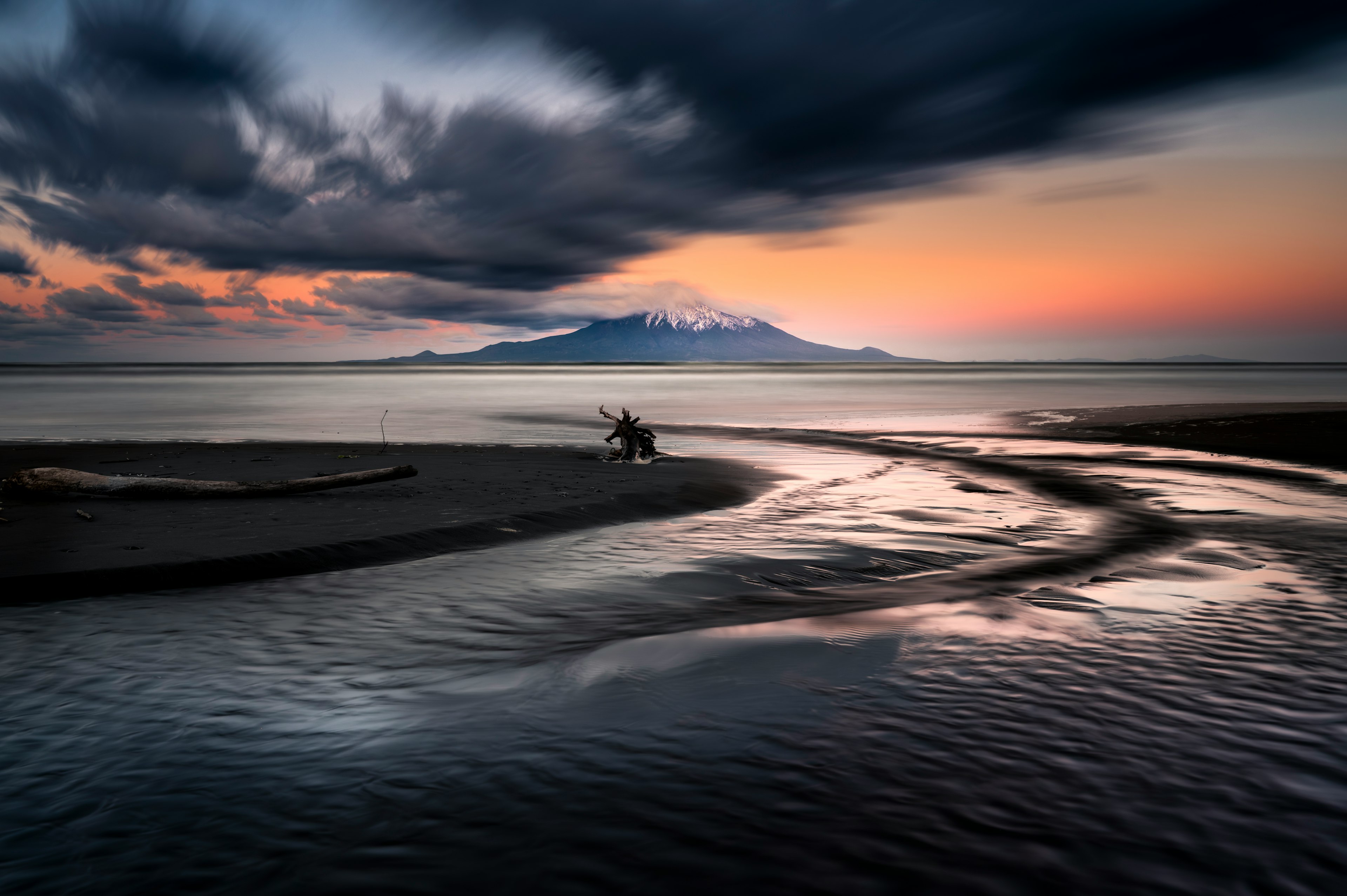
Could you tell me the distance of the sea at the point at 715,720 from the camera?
4.41 m

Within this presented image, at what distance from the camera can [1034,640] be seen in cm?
786

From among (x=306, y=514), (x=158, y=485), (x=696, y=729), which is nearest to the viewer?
(x=696, y=729)

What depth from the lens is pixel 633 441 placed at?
22.7 m

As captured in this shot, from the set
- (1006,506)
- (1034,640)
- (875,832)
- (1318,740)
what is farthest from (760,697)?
(1006,506)

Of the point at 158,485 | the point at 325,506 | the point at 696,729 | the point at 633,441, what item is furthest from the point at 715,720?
the point at 633,441

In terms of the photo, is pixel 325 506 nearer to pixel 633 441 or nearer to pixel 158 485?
pixel 158 485

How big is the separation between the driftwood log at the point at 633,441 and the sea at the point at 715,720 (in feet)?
29.1

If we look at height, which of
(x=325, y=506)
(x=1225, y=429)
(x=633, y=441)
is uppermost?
(x=633, y=441)

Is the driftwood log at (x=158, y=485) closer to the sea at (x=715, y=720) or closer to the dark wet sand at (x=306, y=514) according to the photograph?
the dark wet sand at (x=306, y=514)

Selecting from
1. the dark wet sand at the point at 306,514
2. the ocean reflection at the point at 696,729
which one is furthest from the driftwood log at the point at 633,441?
the ocean reflection at the point at 696,729

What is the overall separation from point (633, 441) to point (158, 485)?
37.2 ft

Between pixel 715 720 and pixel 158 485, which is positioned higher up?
pixel 158 485

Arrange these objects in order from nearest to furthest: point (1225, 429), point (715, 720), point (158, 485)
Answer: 1. point (715, 720)
2. point (158, 485)
3. point (1225, 429)

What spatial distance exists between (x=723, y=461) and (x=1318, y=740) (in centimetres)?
1792
